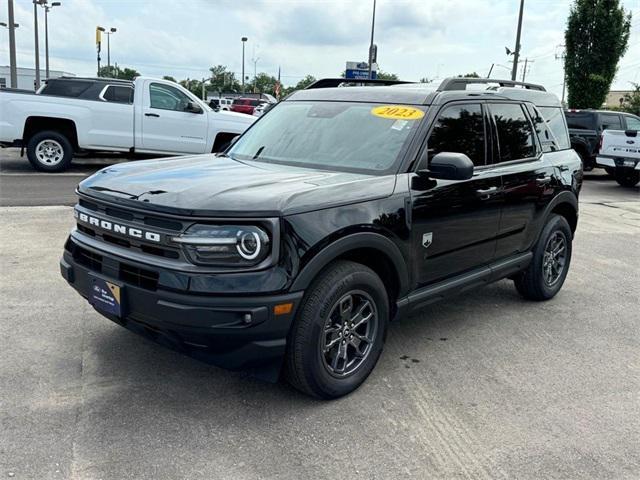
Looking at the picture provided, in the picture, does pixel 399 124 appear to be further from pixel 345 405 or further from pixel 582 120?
pixel 582 120

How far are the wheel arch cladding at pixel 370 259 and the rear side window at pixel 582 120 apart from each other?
15.0 m

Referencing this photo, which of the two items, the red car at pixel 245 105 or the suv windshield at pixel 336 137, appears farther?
the red car at pixel 245 105

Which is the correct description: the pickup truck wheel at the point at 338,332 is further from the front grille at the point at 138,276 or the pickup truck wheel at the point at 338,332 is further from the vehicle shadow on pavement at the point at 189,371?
the front grille at the point at 138,276

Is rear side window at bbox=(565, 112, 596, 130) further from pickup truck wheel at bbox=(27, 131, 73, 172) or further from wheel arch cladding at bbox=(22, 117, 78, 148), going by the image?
pickup truck wheel at bbox=(27, 131, 73, 172)

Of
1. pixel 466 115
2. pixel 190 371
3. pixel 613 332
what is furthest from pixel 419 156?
pixel 613 332

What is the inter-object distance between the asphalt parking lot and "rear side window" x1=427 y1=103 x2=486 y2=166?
1.39m

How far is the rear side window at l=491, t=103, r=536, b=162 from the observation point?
4539 millimetres

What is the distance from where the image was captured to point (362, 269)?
3340 mm

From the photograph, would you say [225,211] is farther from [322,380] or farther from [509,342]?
[509,342]

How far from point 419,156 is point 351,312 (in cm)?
112

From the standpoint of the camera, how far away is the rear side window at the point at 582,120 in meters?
16.6

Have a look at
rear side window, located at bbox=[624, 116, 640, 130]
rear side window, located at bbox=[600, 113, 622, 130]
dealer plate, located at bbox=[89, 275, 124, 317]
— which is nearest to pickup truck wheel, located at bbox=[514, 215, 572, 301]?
dealer plate, located at bbox=[89, 275, 124, 317]

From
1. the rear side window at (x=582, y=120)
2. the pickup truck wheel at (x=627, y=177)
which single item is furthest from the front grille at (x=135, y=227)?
the rear side window at (x=582, y=120)

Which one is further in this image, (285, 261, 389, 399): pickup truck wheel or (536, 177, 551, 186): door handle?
(536, 177, 551, 186): door handle
